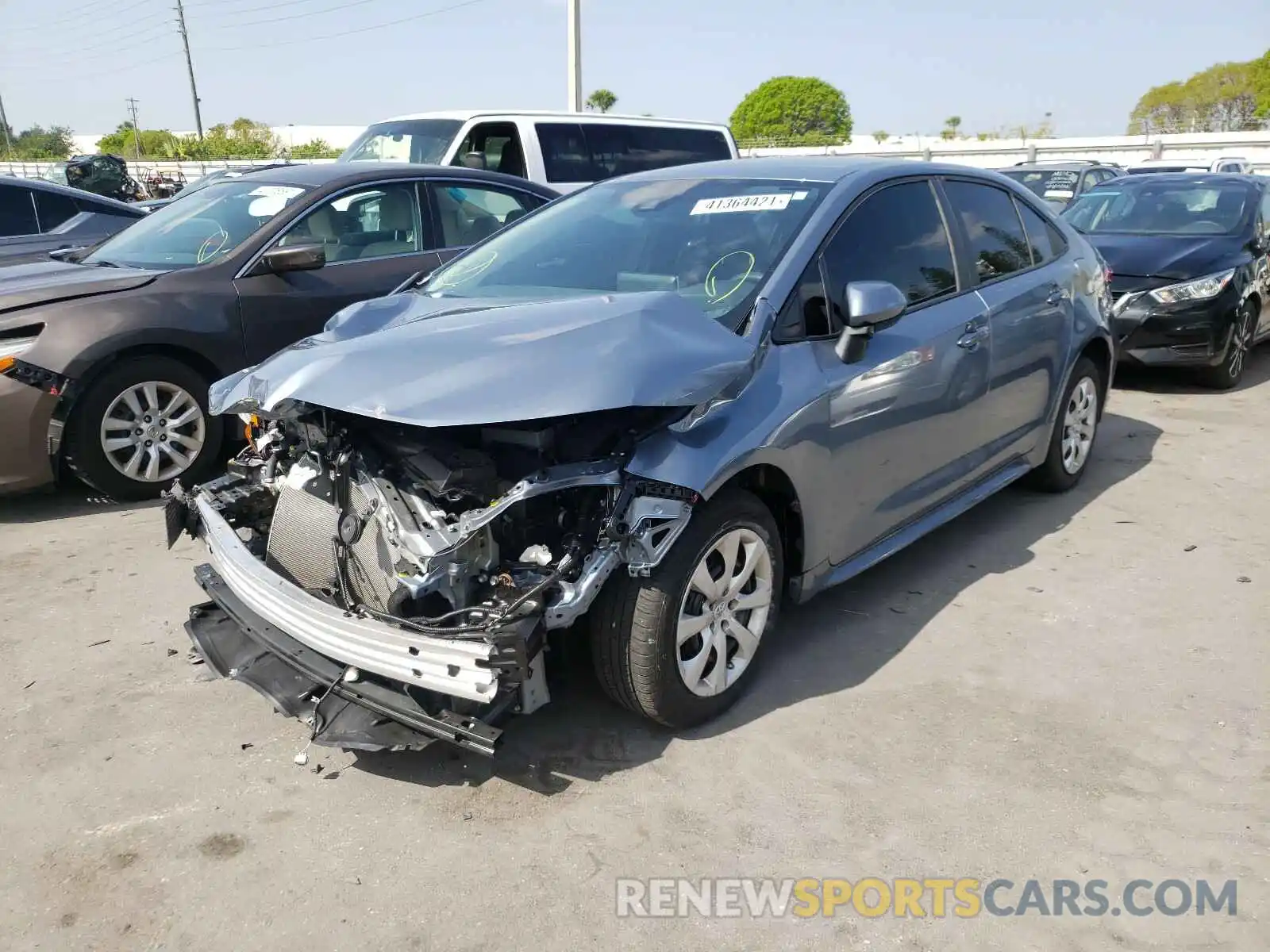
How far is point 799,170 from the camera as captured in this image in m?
4.00

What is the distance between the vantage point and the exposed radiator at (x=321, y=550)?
295 cm

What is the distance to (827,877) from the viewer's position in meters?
2.58

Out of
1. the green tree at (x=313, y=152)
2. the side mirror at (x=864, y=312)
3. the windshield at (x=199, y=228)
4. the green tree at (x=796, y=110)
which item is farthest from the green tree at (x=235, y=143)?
the side mirror at (x=864, y=312)

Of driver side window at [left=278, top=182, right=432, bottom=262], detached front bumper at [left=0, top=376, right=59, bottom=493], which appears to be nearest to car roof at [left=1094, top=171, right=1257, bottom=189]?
driver side window at [left=278, top=182, right=432, bottom=262]

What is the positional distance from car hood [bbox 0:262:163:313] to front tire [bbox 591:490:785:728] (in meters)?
3.85

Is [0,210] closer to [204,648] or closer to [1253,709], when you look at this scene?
[204,648]

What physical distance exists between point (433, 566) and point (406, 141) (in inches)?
363

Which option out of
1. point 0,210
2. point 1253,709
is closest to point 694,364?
point 1253,709

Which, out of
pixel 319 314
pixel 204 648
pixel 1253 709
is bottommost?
pixel 1253 709

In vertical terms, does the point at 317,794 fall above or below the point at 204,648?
below

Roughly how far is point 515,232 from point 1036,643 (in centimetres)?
274

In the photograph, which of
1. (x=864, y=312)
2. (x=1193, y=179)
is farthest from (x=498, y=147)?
(x=864, y=312)

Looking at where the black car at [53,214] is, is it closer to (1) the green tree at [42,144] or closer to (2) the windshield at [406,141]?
(2) the windshield at [406,141]

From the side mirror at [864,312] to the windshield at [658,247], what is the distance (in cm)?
31
